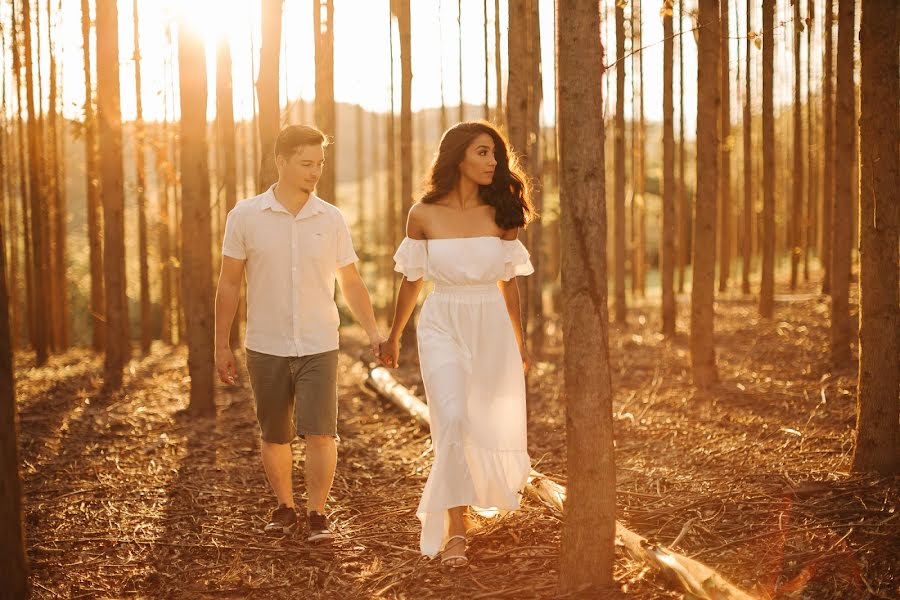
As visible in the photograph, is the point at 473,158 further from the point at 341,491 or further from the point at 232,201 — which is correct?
the point at 232,201

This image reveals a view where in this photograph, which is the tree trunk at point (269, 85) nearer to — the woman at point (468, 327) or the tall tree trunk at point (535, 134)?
the tall tree trunk at point (535, 134)

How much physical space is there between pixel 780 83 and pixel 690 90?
7.43 m

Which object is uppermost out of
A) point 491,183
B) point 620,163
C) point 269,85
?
point 269,85

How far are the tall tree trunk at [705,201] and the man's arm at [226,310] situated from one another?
4551 mm

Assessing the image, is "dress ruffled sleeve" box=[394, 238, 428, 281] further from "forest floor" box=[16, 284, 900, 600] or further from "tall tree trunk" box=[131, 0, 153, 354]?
"tall tree trunk" box=[131, 0, 153, 354]

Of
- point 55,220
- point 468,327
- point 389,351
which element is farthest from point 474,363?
point 55,220

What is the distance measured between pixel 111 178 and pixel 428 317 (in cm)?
697

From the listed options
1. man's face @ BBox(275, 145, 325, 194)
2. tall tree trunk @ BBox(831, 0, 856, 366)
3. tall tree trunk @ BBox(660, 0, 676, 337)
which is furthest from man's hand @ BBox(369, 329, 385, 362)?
tall tree trunk @ BBox(660, 0, 676, 337)

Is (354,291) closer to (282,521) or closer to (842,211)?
(282,521)

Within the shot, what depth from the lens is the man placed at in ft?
15.2

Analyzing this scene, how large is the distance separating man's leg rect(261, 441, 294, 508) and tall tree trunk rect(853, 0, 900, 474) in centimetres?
345

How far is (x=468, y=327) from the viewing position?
14.3ft

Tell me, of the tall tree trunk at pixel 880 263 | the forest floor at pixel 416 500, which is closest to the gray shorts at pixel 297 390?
the forest floor at pixel 416 500

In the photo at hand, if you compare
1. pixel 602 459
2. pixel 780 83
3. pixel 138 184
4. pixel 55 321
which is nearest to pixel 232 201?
pixel 138 184
